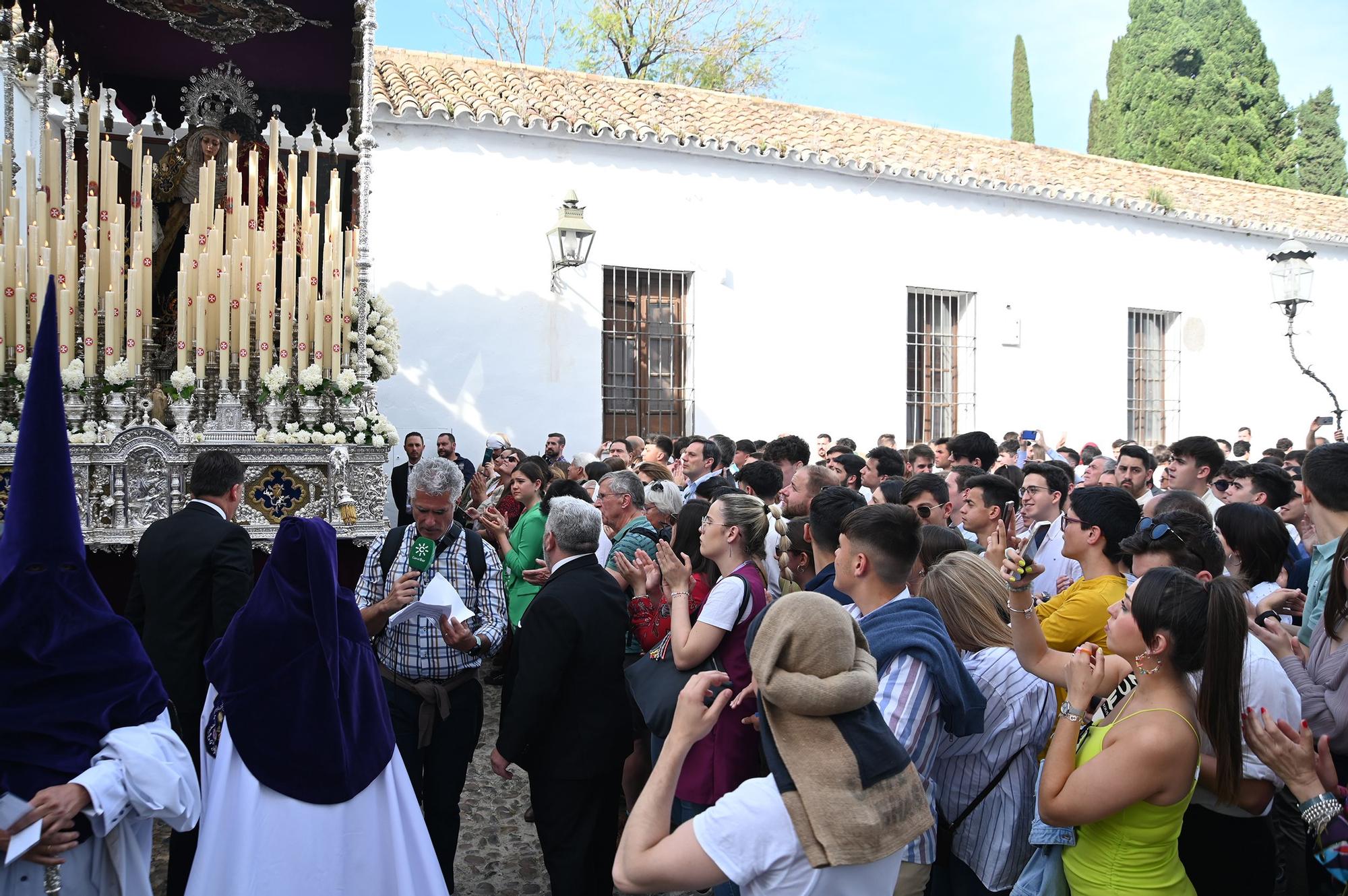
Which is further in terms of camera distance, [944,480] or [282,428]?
[282,428]

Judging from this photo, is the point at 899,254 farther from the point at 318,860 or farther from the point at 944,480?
the point at 318,860

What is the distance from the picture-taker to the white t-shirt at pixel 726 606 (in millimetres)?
3547

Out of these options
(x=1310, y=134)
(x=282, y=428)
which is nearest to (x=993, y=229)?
(x=282, y=428)

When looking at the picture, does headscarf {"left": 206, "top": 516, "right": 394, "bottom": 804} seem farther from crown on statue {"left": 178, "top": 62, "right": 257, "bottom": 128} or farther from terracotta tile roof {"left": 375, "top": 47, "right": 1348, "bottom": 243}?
terracotta tile roof {"left": 375, "top": 47, "right": 1348, "bottom": 243}

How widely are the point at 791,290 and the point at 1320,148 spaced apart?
20393mm

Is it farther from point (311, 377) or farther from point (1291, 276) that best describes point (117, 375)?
point (1291, 276)

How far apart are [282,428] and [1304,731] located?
5.99 m

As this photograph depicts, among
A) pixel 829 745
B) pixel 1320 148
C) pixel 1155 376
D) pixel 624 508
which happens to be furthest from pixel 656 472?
pixel 1320 148

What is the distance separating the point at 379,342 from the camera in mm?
7281

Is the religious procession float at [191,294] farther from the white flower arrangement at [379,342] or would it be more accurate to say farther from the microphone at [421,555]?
the microphone at [421,555]

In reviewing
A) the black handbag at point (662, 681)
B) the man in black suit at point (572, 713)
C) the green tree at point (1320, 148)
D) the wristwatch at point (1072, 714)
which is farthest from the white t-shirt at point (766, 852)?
the green tree at point (1320, 148)

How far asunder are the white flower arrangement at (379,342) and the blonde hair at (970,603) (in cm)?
502

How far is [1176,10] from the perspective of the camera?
2662 centimetres

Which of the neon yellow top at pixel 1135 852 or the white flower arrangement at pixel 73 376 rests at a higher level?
the white flower arrangement at pixel 73 376
